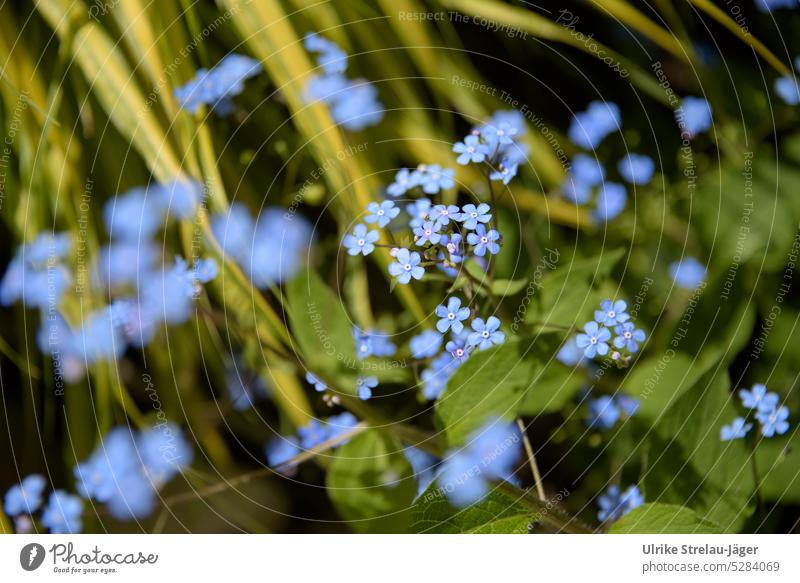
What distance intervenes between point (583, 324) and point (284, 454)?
378 mm

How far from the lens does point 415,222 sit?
0.68 meters

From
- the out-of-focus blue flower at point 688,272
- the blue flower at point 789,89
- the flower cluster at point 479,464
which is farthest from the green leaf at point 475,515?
the blue flower at point 789,89

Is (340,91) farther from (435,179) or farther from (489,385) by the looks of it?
(489,385)

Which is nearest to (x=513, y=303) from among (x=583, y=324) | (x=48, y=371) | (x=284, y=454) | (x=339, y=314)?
(x=583, y=324)

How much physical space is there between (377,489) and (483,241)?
1.03ft

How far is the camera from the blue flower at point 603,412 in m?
0.83

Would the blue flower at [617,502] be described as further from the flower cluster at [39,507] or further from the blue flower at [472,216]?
the flower cluster at [39,507]

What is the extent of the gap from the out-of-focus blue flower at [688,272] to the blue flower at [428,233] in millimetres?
378

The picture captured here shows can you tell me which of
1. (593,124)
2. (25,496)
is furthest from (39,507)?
(593,124)

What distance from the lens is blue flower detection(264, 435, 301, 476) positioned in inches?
32.8

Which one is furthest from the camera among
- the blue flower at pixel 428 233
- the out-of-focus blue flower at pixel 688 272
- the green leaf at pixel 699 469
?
the out-of-focus blue flower at pixel 688 272

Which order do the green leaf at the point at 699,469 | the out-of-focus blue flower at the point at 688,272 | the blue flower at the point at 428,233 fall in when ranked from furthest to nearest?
1. the out-of-focus blue flower at the point at 688,272
2. the green leaf at the point at 699,469
3. the blue flower at the point at 428,233

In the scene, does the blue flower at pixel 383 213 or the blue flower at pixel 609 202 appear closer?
the blue flower at pixel 383 213

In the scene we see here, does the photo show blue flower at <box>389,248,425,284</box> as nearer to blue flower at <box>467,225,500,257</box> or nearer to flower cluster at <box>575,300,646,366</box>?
blue flower at <box>467,225,500,257</box>
